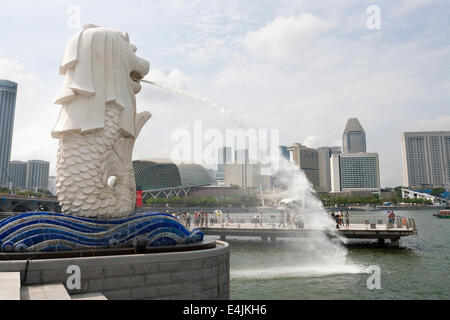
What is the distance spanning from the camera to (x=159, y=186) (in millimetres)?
99188

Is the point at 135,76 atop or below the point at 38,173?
below

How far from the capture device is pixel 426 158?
171 meters

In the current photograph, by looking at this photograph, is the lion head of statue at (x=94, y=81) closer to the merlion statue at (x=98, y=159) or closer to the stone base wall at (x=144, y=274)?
the merlion statue at (x=98, y=159)

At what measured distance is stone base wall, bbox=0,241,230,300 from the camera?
717 cm

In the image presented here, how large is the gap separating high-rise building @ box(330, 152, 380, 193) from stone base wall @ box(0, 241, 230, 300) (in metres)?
158

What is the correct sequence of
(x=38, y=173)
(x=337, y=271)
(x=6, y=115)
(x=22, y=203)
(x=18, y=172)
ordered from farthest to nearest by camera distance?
(x=18, y=172), (x=38, y=173), (x=6, y=115), (x=22, y=203), (x=337, y=271)

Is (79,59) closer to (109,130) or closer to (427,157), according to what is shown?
(109,130)

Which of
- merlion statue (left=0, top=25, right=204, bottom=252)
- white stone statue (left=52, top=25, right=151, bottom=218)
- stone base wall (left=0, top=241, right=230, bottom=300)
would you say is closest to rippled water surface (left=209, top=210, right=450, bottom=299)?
stone base wall (left=0, top=241, right=230, bottom=300)

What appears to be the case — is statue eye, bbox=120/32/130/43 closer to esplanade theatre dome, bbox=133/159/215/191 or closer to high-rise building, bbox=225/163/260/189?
esplanade theatre dome, bbox=133/159/215/191

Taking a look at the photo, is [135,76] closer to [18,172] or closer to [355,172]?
[355,172]

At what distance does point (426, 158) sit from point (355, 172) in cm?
4209

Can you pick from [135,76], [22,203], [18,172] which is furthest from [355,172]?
[135,76]

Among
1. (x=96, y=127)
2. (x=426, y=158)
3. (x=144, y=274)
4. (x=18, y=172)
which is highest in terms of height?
(x=426, y=158)

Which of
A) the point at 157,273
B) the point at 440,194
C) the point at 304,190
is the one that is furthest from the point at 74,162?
the point at 440,194
